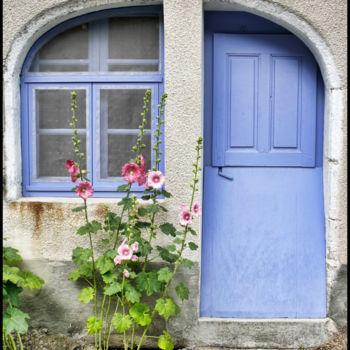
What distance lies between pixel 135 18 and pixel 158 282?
198cm

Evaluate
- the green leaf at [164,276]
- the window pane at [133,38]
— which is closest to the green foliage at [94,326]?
the green leaf at [164,276]

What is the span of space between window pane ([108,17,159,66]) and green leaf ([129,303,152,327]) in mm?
1840

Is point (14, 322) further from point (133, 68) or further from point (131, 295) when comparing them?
point (133, 68)

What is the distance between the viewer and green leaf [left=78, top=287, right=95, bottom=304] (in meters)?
2.96

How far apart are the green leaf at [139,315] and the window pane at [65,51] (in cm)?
182

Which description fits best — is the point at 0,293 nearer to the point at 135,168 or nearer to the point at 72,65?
the point at 135,168

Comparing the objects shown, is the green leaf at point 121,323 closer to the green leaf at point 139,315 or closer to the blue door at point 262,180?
the green leaf at point 139,315

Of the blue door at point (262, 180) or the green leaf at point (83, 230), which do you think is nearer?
the green leaf at point (83, 230)

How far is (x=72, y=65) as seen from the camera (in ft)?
11.2

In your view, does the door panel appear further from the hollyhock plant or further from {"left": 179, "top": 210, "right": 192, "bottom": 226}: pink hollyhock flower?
{"left": 179, "top": 210, "right": 192, "bottom": 226}: pink hollyhock flower

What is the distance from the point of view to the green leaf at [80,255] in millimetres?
2986

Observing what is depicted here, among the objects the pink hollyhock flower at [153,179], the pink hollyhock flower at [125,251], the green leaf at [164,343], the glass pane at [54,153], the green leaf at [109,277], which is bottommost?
the green leaf at [164,343]

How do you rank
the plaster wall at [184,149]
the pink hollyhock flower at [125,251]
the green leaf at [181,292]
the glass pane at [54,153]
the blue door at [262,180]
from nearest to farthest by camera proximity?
the pink hollyhock flower at [125,251], the green leaf at [181,292], the plaster wall at [184,149], the blue door at [262,180], the glass pane at [54,153]

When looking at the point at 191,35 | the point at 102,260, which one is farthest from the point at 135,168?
the point at 191,35
